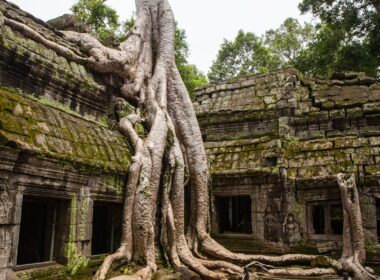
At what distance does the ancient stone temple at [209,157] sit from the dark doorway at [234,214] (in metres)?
0.05

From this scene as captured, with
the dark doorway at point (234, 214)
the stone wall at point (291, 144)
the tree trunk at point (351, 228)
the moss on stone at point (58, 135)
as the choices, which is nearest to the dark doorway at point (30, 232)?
the moss on stone at point (58, 135)

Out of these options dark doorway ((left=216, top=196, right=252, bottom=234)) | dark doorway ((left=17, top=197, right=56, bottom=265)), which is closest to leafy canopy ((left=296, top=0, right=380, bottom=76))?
dark doorway ((left=216, top=196, right=252, bottom=234))

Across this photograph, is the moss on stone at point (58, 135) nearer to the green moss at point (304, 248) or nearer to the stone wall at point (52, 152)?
the stone wall at point (52, 152)

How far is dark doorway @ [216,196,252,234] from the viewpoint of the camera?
346 inches

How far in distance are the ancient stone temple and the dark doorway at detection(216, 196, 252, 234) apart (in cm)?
5

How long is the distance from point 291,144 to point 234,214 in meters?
2.99

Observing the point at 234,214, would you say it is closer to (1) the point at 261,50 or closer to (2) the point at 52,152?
(2) the point at 52,152

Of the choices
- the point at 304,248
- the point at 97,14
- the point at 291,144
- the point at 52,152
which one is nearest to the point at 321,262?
the point at 304,248

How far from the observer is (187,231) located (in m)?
7.30

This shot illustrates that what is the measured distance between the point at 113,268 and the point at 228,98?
6.05 metres

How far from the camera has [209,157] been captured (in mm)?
8844

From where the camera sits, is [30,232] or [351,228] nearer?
[351,228]

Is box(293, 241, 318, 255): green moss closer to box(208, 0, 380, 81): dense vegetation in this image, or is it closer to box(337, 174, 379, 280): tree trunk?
box(337, 174, 379, 280): tree trunk

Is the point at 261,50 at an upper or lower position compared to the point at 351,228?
upper
